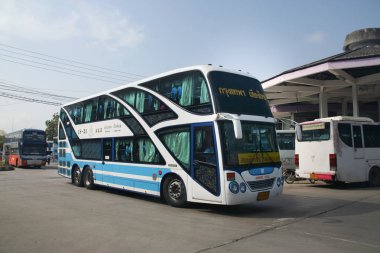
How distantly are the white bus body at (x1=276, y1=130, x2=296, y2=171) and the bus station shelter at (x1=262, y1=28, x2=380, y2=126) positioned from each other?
4073 mm

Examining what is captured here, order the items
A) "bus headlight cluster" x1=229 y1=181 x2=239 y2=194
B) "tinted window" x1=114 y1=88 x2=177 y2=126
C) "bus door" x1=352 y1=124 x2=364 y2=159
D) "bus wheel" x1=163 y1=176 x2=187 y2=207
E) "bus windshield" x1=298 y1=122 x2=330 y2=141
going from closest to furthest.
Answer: "bus headlight cluster" x1=229 y1=181 x2=239 y2=194, "bus wheel" x1=163 y1=176 x2=187 y2=207, "tinted window" x1=114 y1=88 x2=177 y2=126, "bus windshield" x1=298 y1=122 x2=330 y2=141, "bus door" x1=352 y1=124 x2=364 y2=159

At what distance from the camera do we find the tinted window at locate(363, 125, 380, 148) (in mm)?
15141

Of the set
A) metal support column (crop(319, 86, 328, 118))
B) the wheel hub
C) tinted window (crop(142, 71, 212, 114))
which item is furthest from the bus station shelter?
the wheel hub

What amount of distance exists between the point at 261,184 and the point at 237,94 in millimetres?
2450

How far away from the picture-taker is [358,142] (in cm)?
1481

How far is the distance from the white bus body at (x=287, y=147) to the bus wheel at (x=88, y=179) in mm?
10258

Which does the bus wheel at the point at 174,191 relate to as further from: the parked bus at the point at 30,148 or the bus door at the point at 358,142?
the parked bus at the point at 30,148

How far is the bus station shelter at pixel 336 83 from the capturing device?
66.1 ft

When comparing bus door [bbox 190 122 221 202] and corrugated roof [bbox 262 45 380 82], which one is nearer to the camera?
bus door [bbox 190 122 221 202]

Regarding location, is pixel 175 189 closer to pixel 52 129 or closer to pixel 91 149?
pixel 91 149

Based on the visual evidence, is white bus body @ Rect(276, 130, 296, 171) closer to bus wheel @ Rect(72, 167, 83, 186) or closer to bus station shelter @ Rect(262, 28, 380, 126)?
bus station shelter @ Rect(262, 28, 380, 126)

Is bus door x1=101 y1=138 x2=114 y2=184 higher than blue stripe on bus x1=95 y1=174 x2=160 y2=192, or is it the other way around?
bus door x1=101 y1=138 x2=114 y2=184

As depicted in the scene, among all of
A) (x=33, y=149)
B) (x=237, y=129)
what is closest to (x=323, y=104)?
(x=237, y=129)

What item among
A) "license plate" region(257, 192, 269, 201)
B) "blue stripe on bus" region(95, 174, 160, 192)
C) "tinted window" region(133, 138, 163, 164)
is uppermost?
"tinted window" region(133, 138, 163, 164)
